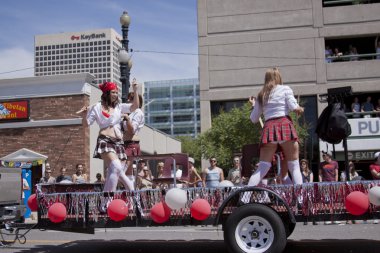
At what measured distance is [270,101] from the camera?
19.9 feet

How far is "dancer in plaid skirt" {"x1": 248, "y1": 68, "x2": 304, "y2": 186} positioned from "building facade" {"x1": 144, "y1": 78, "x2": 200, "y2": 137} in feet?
387

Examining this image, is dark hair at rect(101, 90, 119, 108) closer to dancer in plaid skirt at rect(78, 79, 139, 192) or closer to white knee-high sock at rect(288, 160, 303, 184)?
dancer in plaid skirt at rect(78, 79, 139, 192)

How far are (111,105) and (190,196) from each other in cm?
183

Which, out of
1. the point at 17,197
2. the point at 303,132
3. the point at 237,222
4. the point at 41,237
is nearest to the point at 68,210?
the point at 237,222

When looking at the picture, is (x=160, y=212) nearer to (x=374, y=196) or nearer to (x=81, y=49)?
(x=374, y=196)

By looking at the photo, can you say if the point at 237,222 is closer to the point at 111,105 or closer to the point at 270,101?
the point at 270,101

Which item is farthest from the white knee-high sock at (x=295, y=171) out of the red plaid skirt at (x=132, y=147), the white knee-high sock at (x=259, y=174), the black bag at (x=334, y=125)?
the red plaid skirt at (x=132, y=147)

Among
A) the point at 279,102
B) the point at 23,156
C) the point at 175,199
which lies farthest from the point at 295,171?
the point at 23,156

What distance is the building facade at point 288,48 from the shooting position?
81.1 feet

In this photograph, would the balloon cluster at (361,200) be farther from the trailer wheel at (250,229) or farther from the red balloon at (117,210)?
the red balloon at (117,210)

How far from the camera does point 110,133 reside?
653 centimetres

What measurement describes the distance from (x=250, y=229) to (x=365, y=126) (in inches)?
714

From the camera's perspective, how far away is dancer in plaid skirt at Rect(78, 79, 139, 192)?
6344mm

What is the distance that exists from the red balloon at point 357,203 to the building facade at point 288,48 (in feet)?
63.1
